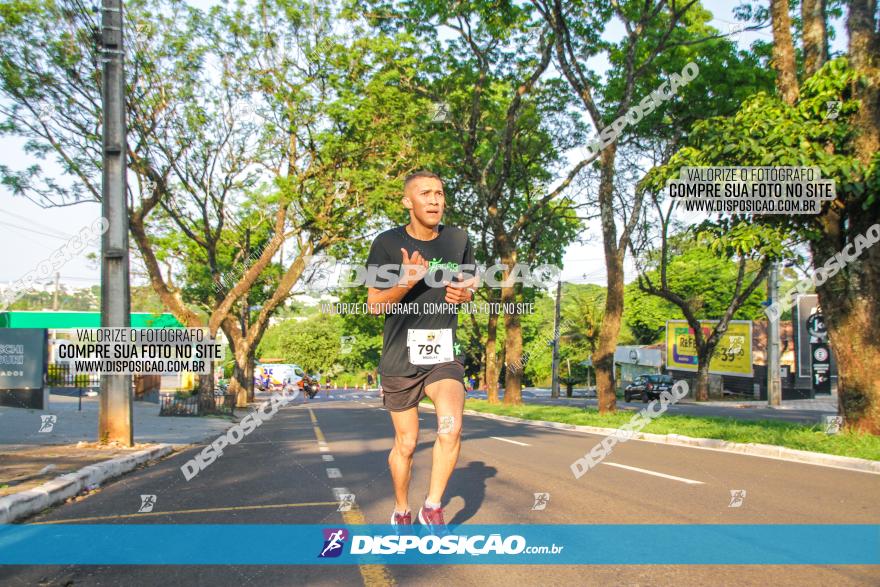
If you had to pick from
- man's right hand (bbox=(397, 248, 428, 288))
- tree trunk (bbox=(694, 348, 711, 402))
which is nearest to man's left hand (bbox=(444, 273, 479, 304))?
man's right hand (bbox=(397, 248, 428, 288))

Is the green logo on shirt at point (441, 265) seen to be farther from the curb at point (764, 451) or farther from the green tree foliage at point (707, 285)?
the green tree foliage at point (707, 285)

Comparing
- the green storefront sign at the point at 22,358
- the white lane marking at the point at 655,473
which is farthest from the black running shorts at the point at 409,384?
the green storefront sign at the point at 22,358

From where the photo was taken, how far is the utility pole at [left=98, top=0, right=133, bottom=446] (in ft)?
36.6

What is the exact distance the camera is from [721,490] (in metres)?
7.03

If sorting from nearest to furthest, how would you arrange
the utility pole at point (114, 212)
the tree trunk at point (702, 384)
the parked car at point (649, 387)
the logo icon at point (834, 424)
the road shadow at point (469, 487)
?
the road shadow at point (469, 487), the utility pole at point (114, 212), the logo icon at point (834, 424), the tree trunk at point (702, 384), the parked car at point (649, 387)

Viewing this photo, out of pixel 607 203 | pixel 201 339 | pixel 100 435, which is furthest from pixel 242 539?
pixel 201 339

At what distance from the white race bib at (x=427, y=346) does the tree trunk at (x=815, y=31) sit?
36.0 ft

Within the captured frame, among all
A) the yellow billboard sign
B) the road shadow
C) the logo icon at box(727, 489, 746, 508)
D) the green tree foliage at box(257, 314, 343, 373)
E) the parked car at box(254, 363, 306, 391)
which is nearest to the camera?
the road shadow

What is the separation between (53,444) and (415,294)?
9036 millimetres

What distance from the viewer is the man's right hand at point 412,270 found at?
4223 mm

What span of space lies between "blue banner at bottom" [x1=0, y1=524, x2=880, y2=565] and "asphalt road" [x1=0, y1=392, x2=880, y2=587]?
13cm

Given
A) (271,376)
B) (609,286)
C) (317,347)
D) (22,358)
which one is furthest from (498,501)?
(317,347)

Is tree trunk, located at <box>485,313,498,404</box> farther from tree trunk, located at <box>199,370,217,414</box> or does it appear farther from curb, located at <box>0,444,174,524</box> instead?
curb, located at <box>0,444,174,524</box>

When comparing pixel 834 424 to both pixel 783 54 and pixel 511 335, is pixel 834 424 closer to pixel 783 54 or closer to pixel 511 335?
A: pixel 783 54
